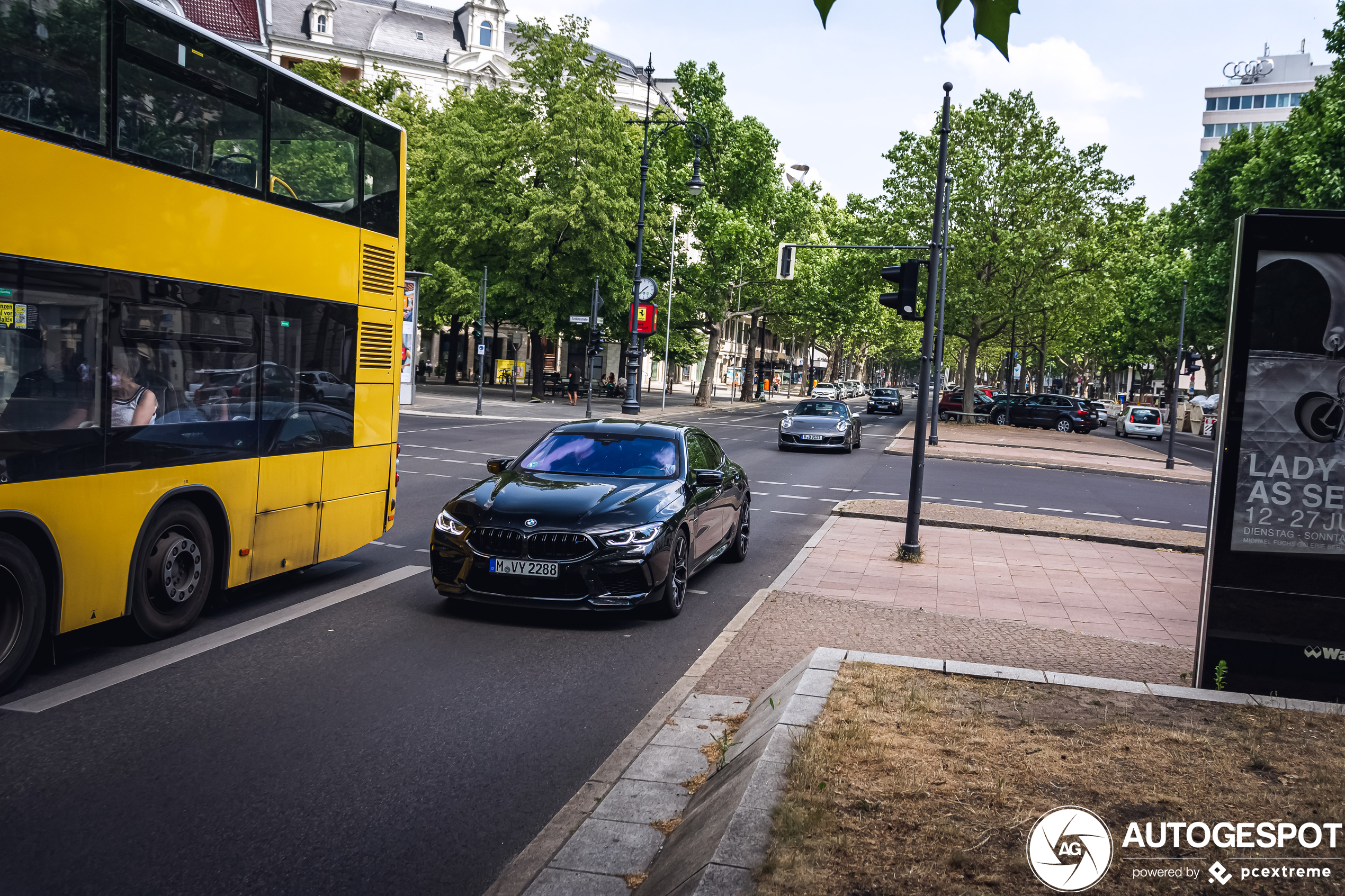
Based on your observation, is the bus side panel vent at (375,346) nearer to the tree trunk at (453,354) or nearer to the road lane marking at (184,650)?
the road lane marking at (184,650)

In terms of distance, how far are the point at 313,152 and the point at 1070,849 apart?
23.8ft

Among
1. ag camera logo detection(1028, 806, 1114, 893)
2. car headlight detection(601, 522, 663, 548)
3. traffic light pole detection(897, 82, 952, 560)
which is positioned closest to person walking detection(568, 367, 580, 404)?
traffic light pole detection(897, 82, 952, 560)

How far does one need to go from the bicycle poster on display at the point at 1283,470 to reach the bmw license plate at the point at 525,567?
13.5 ft

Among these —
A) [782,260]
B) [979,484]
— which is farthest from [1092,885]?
[782,260]

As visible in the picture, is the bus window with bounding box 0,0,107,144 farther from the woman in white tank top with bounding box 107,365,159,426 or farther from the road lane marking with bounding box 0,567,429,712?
the road lane marking with bounding box 0,567,429,712

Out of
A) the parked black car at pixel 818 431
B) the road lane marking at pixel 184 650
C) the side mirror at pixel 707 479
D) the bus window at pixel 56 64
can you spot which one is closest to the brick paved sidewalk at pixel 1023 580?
the side mirror at pixel 707 479

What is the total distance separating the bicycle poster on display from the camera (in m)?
5.86

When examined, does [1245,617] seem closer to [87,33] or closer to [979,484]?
[87,33]

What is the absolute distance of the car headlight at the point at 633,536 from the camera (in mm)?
7820

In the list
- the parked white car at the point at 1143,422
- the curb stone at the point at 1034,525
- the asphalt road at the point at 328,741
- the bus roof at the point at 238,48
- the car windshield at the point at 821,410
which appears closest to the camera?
the asphalt road at the point at 328,741

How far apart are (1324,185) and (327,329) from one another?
108ft

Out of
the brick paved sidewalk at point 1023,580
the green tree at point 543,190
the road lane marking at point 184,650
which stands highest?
the green tree at point 543,190

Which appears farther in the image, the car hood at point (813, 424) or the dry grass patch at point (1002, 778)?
the car hood at point (813, 424)

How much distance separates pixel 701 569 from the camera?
10086mm
